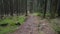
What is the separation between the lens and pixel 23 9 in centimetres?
1464

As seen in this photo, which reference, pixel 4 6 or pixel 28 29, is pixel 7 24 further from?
pixel 4 6

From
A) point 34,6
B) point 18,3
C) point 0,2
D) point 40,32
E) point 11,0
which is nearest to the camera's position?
point 40,32

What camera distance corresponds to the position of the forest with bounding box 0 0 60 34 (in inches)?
249

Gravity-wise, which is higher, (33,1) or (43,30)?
(33,1)

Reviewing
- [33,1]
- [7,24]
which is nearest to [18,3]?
[33,1]

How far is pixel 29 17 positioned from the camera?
938cm

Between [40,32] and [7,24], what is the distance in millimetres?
2683

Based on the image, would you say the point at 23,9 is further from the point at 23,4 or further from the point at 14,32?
the point at 14,32

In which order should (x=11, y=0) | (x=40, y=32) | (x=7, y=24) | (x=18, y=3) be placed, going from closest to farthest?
(x=40, y=32), (x=7, y=24), (x=11, y=0), (x=18, y=3)

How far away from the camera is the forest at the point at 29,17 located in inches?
249

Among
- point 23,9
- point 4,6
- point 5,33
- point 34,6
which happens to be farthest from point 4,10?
point 5,33

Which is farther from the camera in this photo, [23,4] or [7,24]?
[23,4]

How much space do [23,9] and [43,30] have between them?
8920 millimetres

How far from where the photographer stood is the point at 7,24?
7.62 meters
